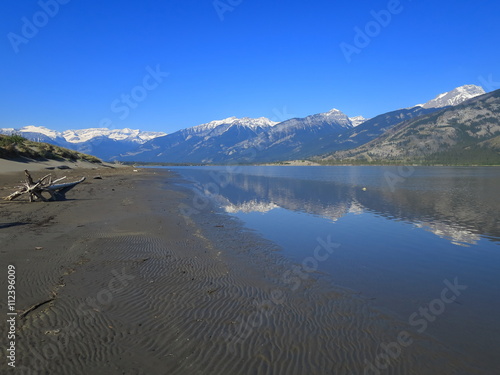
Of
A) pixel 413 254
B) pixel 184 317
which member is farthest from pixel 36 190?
pixel 413 254

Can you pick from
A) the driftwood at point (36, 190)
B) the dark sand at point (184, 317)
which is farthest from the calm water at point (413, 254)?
the driftwood at point (36, 190)

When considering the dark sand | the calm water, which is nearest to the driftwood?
the dark sand

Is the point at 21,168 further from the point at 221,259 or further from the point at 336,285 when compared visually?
the point at 336,285

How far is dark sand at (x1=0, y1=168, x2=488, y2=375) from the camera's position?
6.86 m

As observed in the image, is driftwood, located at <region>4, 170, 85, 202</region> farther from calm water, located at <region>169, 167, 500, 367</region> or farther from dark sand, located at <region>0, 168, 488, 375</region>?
calm water, located at <region>169, 167, 500, 367</region>

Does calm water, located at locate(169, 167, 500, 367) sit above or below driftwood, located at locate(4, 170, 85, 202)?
below

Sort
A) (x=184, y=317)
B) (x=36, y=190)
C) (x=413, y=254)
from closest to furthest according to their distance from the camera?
(x=184, y=317) < (x=413, y=254) < (x=36, y=190)

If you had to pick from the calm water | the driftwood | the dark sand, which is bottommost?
the calm water

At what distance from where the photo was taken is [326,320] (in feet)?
30.8

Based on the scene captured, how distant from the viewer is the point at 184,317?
29.1ft

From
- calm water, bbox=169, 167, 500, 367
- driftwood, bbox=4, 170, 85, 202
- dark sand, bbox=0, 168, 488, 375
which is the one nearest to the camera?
dark sand, bbox=0, 168, 488, 375

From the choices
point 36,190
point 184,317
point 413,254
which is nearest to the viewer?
point 184,317

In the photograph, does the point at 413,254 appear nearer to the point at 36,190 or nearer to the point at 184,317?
the point at 184,317

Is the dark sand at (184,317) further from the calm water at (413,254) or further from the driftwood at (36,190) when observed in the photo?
the driftwood at (36,190)
